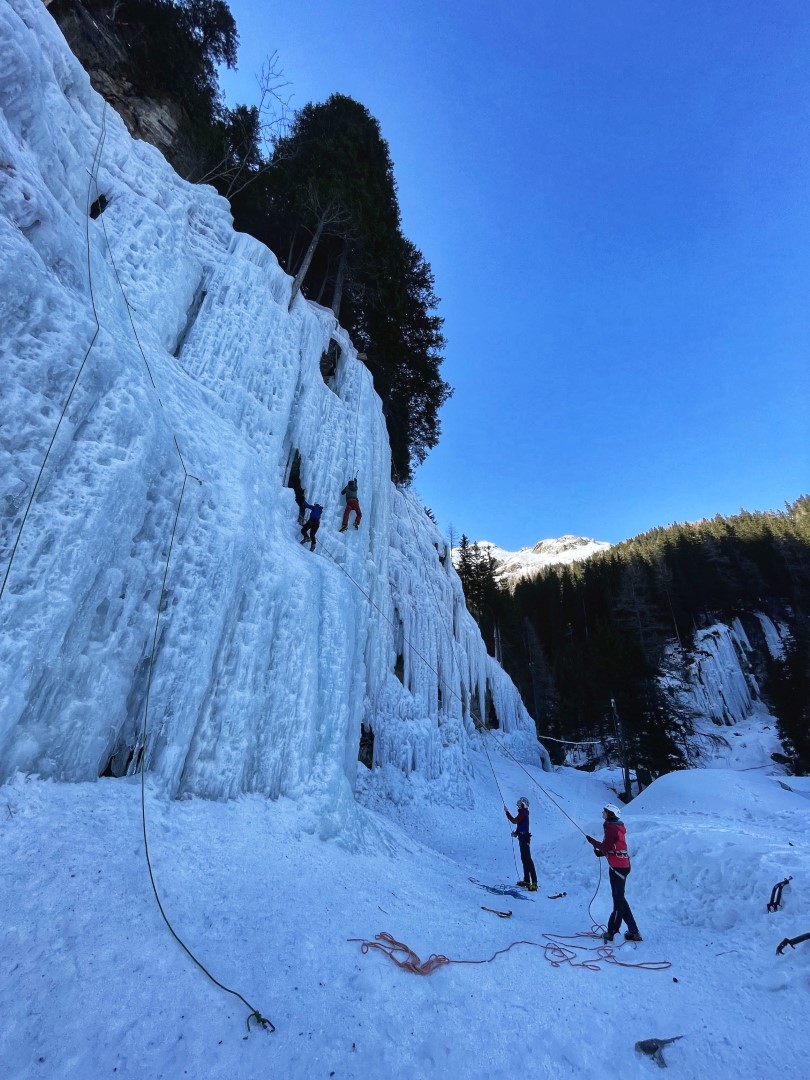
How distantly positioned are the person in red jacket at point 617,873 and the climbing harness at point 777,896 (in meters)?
1.37

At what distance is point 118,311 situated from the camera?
19.3 feet

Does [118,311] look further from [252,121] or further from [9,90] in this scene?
[252,121]

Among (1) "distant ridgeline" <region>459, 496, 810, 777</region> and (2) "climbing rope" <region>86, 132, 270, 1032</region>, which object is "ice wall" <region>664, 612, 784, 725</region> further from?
(2) "climbing rope" <region>86, 132, 270, 1032</region>

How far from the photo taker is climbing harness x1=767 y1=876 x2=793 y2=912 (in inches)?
189

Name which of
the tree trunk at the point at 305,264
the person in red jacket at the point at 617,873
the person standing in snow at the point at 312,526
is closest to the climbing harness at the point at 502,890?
the person in red jacket at the point at 617,873

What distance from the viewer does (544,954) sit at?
4.43 metres

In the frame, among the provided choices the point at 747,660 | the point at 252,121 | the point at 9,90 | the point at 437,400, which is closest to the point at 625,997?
the point at 9,90

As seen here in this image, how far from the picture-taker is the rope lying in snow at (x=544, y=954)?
3666 mm

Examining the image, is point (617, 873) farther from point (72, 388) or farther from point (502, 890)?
point (72, 388)

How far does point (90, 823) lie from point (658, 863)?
751 cm

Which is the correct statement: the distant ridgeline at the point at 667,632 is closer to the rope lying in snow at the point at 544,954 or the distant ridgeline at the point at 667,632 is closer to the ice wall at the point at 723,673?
the ice wall at the point at 723,673

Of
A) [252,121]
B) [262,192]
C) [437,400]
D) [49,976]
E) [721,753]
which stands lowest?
[49,976]

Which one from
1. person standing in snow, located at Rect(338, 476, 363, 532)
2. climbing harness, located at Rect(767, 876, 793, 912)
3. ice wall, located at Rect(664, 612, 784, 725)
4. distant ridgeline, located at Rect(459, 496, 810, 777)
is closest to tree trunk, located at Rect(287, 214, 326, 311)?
person standing in snow, located at Rect(338, 476, 363, 532)

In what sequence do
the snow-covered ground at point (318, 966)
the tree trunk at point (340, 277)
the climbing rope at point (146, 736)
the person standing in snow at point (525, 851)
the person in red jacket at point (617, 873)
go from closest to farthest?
the snow-covered ground at point (318, 966), the climbing rope at point (146, 736), the person in red jacket at point (617, 873), the person standing in snow at point (525, 851), the tree trunk at point (340, 277)
